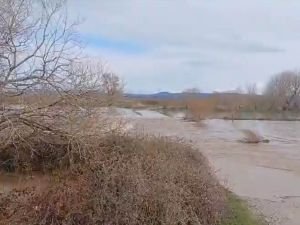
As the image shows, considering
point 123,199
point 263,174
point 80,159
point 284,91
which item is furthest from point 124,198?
point 284,91

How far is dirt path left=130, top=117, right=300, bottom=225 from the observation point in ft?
47.9

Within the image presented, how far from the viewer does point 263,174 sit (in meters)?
22.5

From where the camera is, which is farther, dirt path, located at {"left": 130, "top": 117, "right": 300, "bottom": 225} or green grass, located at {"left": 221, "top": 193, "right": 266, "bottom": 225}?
dirt path, located at {"left": 130, "top": 117, "right": 300, "bottom": 225}

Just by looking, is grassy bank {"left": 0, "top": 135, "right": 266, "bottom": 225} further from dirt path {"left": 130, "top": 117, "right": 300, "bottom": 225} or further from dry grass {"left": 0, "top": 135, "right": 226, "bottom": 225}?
dirt path {"left": 130, "top": 117, "right": 300, "bottom": 225}

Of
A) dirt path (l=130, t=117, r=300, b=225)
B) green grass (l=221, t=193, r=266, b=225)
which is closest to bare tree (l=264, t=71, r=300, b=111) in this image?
dirt path (l=130, t=117, r=300, b=225)

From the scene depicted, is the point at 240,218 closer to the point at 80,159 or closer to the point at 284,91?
the point at 80,159

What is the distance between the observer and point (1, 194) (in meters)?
10.1

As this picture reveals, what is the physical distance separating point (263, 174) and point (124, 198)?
15528mm

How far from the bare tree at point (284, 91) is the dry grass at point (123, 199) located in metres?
88.0

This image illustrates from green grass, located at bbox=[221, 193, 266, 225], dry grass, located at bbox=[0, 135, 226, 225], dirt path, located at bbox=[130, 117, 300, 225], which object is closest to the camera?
dry grass, located at bbox=[0, 135, 226, 225]

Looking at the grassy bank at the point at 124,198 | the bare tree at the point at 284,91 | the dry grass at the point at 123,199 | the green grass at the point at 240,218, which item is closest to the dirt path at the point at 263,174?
the green grass at the point at 240,218

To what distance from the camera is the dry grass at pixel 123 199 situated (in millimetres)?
8195

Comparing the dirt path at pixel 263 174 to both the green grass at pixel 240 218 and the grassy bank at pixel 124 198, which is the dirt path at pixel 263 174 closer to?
the green grass at pixel 240 218

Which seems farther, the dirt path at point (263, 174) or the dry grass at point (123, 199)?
the dirt path at point (263, 174)
